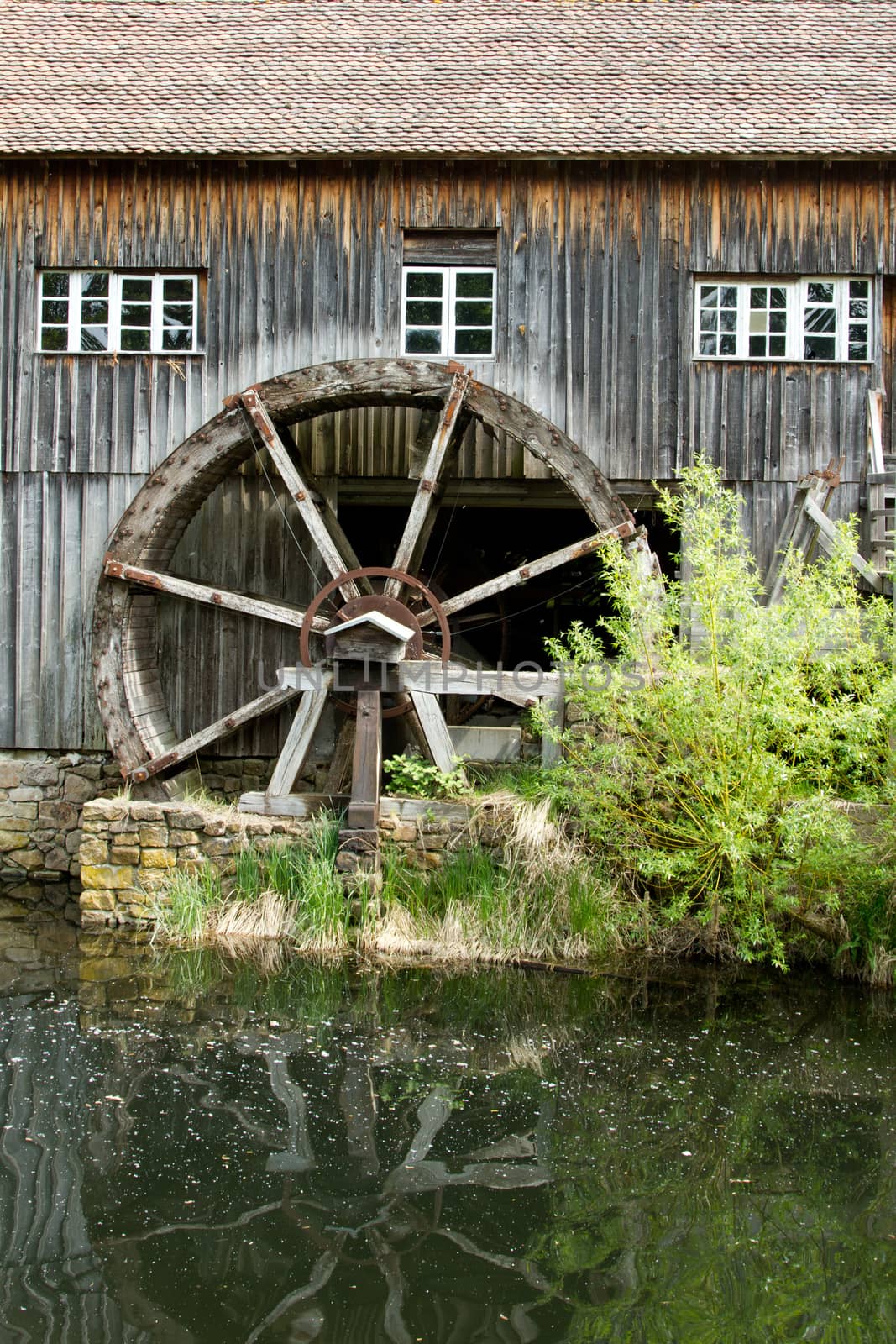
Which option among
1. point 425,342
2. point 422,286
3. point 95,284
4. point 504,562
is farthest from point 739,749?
point 95,284

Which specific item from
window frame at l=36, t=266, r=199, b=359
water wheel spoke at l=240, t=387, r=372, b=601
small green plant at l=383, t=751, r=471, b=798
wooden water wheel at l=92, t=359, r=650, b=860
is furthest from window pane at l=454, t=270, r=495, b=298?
small green plant at l=383, t=751, r=471, b=798

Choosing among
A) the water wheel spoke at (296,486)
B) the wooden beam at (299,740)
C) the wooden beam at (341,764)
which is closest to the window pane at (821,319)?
the water wheel spoke at (296,486)

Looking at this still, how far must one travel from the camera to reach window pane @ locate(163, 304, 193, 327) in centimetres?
897

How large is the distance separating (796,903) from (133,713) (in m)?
4.43

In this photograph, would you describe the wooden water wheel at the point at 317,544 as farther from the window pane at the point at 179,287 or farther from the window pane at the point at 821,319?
the window pane at the point at 821,319

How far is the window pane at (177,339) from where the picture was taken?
8953 millimetres

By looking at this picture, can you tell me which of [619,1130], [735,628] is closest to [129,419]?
[735,628]

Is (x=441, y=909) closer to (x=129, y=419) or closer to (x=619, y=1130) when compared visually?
(x=619, y=1130)

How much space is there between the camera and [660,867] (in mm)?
6570

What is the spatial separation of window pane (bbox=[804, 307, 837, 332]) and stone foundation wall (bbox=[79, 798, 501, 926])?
4445 millimetres

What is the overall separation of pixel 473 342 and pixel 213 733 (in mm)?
3344

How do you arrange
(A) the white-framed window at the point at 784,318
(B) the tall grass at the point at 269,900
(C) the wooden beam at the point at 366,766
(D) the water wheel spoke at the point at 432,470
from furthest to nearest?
(A) the white-framed window at the point at 784,318 < (D) the water wheel spoke at the point at 432,470 < (C) the wooden beam at the point at 366,766 < (B) the tall grass at the point at 269,900

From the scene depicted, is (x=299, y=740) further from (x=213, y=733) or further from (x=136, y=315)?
(x=136, y=315)

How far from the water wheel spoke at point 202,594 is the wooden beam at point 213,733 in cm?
48
